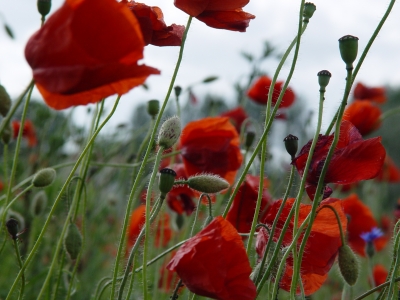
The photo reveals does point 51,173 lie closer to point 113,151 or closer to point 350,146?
point 350,146

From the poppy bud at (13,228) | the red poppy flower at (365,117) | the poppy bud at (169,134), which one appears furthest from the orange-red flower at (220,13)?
the red poppy flower at (365,117)

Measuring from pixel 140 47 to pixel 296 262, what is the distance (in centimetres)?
34

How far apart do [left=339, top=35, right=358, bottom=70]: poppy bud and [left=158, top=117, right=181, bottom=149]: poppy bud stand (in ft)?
0.89

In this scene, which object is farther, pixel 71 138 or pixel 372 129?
pixel 71 138

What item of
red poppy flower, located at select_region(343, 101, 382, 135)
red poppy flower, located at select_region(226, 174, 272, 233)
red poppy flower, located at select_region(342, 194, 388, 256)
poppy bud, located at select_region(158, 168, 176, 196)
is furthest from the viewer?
red poppy flower, located at select_region(343, 101, 382, 135)

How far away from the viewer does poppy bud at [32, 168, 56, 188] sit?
3.14ft

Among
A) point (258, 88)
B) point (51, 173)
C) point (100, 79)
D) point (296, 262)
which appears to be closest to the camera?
point (100, 79)

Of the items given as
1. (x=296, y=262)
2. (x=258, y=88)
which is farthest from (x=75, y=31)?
(x=258, y=88)

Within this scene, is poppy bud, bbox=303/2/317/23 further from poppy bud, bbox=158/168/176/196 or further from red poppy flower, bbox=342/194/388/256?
red poppy flower, bbox=342/194/388/256

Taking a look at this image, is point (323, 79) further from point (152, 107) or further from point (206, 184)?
point (152, 107)

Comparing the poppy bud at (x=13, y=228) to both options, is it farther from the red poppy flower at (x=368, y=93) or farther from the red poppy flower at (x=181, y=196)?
the red poppy flower at (x=368, y=93)

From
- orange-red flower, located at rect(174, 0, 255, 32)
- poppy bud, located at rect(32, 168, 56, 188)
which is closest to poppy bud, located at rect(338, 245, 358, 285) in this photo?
orange-red flower, located at rect(174, 0, 255, 32)

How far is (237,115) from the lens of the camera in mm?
2088

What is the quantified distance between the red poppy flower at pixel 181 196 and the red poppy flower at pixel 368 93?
5.66 ft
